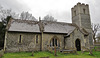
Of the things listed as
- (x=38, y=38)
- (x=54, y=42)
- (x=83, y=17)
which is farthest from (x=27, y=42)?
(x=83, y=17)

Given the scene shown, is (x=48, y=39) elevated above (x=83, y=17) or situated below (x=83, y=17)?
below

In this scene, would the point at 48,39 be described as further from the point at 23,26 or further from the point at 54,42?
the point at 23,26

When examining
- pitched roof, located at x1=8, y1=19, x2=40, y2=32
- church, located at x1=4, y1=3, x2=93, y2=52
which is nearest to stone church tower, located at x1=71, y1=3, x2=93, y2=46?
church, located at x1=4, y1=3, x2=93, y2=52

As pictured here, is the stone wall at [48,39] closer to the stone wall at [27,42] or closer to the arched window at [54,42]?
the stone wall at [27,42]

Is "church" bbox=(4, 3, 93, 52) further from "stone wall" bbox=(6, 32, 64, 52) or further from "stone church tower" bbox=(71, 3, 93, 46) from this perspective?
"stone church tower" bbox=(71, 3, 93, 46)

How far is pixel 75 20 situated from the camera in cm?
3061

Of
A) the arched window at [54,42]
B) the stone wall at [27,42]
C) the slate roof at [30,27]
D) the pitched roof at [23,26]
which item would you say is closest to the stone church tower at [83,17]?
the slate roof at [30,27]

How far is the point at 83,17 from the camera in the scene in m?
28.8

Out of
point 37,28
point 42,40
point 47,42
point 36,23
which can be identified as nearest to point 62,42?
point 47,42

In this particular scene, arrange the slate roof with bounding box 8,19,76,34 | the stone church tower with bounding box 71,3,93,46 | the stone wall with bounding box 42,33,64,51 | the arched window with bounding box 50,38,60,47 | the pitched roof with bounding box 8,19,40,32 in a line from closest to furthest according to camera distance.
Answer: the pitched roof with bounding box 8,19,40,32
the slate roof with bounding box 8,19,76,34
the stone wall with bounding box 42,33,64,51
the arched window with bounding box 50,38,60,47
the stone church tower with bounding box 71,3,93,46

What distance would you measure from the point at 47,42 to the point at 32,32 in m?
4.11

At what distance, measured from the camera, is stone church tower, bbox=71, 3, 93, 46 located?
2773cm

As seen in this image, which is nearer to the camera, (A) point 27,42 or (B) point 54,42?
→ (A) point 27,42

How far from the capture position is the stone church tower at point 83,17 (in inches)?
1092
